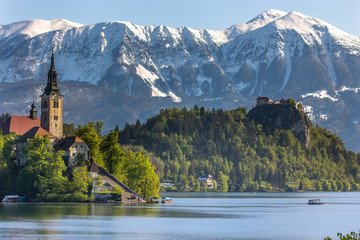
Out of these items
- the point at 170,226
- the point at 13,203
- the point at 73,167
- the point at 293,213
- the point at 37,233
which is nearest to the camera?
the point at 37,233

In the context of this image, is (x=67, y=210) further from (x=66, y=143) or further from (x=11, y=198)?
(x=66, y=143)

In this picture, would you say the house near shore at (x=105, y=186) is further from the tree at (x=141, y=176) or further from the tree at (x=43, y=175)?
the tree at (x=43, y=175)

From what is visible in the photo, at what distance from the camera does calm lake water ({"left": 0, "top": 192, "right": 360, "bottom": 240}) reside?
372 feet

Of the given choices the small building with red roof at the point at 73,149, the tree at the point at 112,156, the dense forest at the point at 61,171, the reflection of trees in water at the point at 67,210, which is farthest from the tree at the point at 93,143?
the reflection of trees in water at the point at 67,210

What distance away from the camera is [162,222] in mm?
132000

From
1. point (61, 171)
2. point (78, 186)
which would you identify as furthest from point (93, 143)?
point (78, 186)

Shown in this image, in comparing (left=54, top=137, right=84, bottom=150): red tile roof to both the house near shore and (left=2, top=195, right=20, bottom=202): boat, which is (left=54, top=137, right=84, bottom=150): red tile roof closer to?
the house near shore

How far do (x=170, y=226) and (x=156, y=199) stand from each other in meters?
70.5

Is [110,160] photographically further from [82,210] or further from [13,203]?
[82,210]

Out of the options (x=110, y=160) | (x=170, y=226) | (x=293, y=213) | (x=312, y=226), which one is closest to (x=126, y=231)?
(x=170, y=226)

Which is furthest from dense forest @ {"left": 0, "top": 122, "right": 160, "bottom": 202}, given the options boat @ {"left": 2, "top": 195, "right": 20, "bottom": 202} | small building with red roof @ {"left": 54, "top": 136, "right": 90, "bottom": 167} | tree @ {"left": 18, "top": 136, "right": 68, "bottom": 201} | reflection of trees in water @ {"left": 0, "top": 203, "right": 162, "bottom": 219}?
reflection of trees in water @ {"left": 0, "top": 203, "right": 162, "bottom": 219}

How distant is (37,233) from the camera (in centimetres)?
11194

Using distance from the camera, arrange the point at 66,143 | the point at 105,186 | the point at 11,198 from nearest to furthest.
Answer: the point at 11,198 < the point at 105,186 < the point at 66,143

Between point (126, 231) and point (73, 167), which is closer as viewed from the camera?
A: point (126, 231)
